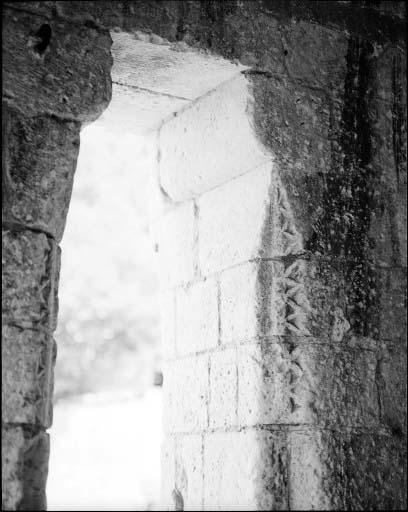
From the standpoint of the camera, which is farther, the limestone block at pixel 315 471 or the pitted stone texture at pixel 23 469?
the limestone block at pixel 315 471

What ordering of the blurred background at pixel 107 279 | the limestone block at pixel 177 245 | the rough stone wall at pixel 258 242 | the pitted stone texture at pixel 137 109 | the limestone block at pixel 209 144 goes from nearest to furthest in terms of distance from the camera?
the rough stone wall at pixel 258 242, the limestone block at pixel 209 144, the pitted stone texture at pixel 137 109, the limestone block at pixel 177 245, the blurred background at pixel 107 279

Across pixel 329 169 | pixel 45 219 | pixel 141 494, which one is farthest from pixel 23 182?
pixel 141 494

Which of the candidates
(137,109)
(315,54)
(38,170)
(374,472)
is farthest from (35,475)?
(315,54)

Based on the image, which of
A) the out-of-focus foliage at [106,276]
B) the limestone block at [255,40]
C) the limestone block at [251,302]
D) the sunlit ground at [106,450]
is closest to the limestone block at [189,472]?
the limestone block at [251,302]

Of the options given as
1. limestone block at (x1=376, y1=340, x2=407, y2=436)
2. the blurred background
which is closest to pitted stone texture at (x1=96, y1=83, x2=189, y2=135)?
limestone block at (x1=376, y1=340, x2=407, y2=436)

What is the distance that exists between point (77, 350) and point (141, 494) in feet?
16.7

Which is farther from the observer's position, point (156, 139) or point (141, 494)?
point (141, 494)

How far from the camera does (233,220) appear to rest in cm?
346

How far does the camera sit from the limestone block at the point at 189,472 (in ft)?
11.4

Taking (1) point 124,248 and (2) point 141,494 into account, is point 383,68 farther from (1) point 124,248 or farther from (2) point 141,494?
(1) point 124,248

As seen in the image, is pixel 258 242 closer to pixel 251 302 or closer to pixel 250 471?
pixel 251 302

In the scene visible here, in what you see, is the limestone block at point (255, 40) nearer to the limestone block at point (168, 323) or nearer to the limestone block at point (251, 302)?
the limestone block at point (251, 302)

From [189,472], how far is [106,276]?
28.9ft

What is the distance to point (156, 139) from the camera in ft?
13.0
